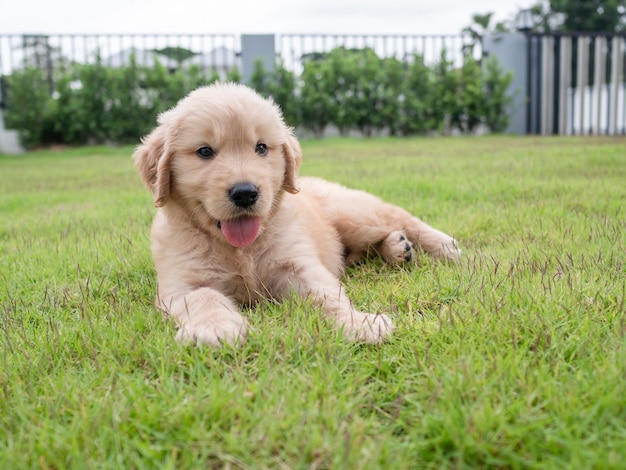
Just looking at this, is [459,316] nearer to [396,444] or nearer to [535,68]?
[396,444]

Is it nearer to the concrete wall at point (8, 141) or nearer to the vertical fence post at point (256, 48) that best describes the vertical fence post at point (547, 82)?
the vertical fence post at point (256, 48)

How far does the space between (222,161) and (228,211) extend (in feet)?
0.78

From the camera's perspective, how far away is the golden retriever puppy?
241 centimetres

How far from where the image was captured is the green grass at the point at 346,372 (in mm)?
1299

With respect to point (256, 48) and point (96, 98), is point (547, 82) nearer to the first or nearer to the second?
point (256, 48)

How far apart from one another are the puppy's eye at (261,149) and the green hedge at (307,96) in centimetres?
1163

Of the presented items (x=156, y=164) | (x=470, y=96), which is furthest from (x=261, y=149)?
(x=470, y=96)

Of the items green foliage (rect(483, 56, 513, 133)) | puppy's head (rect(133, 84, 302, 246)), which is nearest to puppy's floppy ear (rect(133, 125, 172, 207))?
puppy's head (rect(133, 84, 302, 246))

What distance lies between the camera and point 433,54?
53.0 ft

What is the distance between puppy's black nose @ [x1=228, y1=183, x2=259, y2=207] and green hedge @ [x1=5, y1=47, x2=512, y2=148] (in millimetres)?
11936

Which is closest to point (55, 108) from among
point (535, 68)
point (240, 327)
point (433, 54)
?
point (433, 54)

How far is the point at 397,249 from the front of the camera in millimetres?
3088

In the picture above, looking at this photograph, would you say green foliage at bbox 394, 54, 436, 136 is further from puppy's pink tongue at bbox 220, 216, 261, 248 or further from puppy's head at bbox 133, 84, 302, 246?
puppy's pink tongue at bbox 220, 216, 261, 248

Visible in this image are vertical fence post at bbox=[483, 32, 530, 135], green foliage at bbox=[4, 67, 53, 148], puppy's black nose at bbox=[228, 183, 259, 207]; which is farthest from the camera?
vertical fence post at bbox=[483, 32, 530, 135]
